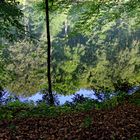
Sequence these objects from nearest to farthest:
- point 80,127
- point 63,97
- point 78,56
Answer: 1. point 80,127
2. point 63,97
3. point 78,56

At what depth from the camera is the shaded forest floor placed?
35.7ft

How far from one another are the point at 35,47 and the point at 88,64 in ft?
54.1

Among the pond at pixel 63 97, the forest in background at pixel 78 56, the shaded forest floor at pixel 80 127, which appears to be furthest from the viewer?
the pond at pixel 63 97

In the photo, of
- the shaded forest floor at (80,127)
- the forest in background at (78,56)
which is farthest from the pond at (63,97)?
the shaded forest floor at (80,127)

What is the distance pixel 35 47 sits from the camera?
66312 millimetres

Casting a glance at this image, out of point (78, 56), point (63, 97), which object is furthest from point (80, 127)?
point (78, 56)

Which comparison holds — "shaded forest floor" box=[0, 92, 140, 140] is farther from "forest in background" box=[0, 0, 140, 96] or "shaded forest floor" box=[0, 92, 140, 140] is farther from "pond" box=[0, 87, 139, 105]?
"pond" box=[0, 87, 139, 105]

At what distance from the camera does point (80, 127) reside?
11938 mm

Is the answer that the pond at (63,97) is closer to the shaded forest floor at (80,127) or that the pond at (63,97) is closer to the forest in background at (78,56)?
the forest in background at (78,56)

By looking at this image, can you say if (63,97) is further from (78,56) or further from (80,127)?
(78,56)

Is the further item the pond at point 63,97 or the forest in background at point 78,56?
the pond at point 63,97

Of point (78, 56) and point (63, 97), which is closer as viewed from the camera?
point (63, 97)

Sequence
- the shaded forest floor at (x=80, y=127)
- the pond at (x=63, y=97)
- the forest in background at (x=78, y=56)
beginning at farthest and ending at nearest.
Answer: the pond at (x=63, y=97) < the forest in background at (x=78, y=56) < the shaded forest floor at (x=80, y=127)

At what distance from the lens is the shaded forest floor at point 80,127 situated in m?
10.9
